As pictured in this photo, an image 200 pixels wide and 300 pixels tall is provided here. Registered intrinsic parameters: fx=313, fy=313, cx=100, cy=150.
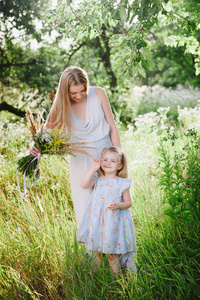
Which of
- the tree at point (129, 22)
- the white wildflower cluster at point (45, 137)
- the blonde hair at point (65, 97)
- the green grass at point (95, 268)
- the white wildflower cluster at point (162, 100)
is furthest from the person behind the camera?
the white wildflower cluster at point (162, 100)

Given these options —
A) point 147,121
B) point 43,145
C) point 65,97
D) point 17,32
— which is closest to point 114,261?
point 43,145

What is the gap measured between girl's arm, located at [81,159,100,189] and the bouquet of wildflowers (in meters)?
0.22

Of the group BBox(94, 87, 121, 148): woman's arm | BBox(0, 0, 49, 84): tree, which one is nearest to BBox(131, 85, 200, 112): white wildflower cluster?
BBox(0, 0, 49, 84): tree

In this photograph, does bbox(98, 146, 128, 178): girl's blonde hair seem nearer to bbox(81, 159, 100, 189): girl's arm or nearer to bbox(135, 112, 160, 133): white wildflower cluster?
bbox(81, 159, 100, 189): girl's arm

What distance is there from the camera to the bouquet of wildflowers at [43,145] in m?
2.63

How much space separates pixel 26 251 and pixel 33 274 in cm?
31

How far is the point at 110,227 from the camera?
2.56 meters

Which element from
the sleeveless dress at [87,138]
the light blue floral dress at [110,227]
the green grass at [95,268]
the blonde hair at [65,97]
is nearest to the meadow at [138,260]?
the green grass at [95,268]

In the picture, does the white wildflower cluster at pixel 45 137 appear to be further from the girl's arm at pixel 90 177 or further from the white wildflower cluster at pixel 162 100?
the white wildflower cluster at pixel 162 100

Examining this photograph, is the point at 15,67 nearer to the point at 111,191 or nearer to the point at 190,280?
the point at 111,191

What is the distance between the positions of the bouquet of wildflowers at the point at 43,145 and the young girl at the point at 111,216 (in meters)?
0.31

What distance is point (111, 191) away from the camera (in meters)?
2.62

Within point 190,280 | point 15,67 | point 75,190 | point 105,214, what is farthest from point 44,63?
point 190,280

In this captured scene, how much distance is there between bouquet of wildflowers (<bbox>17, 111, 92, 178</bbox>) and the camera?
2631 millimetres
